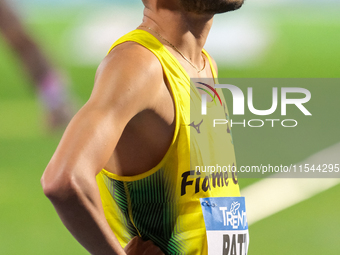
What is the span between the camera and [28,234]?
274cm

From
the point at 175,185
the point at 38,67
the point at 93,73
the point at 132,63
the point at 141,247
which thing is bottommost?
the point at 141,247

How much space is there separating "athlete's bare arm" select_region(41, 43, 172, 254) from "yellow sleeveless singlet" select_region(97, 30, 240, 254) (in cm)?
10

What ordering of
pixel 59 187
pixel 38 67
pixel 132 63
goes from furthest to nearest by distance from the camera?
pixel 38 67 < pixel 132 63 < pixel 59 187

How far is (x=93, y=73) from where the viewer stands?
5148mm

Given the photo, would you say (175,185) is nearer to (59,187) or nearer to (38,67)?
(59,187)

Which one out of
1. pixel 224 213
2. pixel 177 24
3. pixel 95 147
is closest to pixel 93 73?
pixel 177 24

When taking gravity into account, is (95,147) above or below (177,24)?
below

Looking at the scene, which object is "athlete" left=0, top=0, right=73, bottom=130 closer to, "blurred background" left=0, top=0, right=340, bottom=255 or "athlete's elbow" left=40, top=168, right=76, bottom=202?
"blurred background" left=0, top=0, right=340, bottom=255

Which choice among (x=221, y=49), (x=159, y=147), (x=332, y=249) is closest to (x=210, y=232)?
(x=159, y=147)

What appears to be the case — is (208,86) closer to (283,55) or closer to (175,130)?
(175,130)

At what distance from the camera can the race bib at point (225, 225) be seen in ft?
2.95

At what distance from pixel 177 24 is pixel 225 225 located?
1.37 ft

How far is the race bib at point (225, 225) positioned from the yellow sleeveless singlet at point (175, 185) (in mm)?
12

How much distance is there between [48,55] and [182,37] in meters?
3.95
